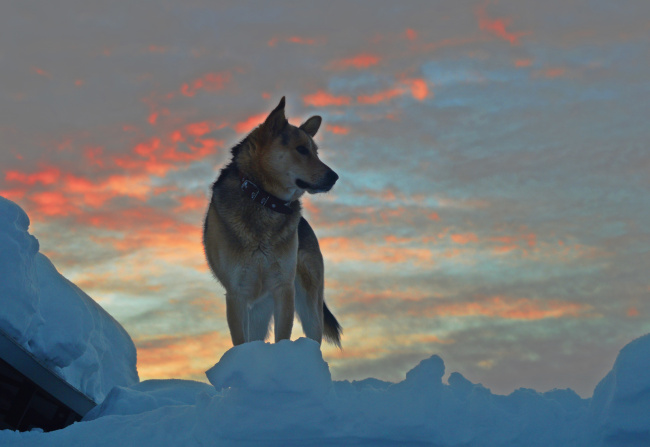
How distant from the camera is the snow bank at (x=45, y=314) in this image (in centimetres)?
596

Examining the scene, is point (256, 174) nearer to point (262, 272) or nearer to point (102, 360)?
point (262, 272)

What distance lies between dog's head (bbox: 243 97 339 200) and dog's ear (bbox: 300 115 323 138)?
→ 54 centimetres

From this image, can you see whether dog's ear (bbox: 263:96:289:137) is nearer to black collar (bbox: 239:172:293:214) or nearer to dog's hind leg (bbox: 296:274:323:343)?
black collar (bbox: 239:172:293:214)

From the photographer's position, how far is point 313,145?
272 inches

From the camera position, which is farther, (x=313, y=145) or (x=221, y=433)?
(x=313, y=145)

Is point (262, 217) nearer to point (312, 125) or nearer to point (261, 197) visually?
point (261, 197)

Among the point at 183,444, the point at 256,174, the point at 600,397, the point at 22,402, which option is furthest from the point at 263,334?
the point at 600,397

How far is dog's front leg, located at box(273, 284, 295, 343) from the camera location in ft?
20.8

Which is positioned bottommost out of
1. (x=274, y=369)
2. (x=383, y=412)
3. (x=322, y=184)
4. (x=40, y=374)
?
(x=383, y=412)

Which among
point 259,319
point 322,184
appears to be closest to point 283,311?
point 259,319

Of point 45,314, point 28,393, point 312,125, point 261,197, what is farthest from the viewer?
point 312,125

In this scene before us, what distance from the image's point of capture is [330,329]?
834 cm

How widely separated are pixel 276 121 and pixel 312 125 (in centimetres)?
85

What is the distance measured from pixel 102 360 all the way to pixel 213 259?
3.65m
